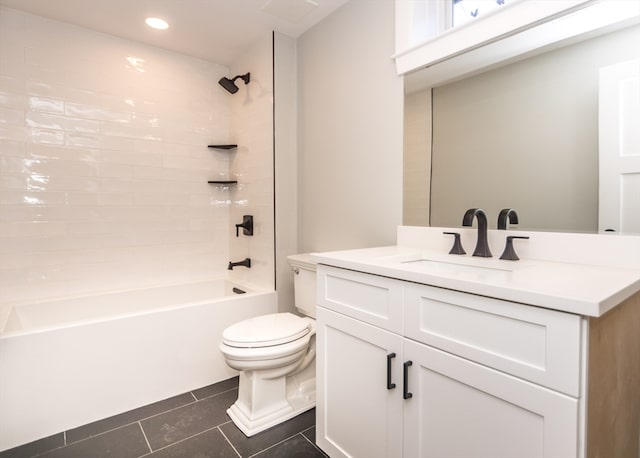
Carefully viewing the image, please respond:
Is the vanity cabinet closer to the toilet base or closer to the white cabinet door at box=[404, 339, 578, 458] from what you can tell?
the white cabinet door at box=[404, 339, 578, 458]

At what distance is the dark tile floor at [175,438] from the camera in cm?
160

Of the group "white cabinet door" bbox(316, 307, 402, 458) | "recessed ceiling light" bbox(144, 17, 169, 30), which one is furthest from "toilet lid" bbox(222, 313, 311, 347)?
"recessed ceiling light" bbox(144, 17, 169, 30)

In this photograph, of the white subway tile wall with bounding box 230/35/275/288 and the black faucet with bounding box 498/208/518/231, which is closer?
the black faucet with bounding box 498/208/518/231

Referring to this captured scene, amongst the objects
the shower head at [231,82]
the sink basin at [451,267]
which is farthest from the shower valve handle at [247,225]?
the sink basin at [451,267]

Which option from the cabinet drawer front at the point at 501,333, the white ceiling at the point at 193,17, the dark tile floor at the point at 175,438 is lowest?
the dark tile floor at the point at 175,438

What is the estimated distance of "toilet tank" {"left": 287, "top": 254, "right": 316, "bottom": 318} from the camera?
212 centimetres

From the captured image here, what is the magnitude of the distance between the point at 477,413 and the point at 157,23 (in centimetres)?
281

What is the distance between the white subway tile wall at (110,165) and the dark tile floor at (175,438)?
0.98m

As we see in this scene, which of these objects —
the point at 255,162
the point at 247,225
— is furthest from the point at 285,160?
the point at 247,225

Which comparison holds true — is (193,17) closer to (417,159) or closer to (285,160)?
(285,160)

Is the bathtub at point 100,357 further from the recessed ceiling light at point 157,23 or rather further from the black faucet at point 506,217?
the recessed ceiling light at point 157,23

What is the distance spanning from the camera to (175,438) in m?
1.70

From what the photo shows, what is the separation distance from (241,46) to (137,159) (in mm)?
1184

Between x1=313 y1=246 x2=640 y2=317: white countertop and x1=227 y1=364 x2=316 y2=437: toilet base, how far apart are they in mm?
913
